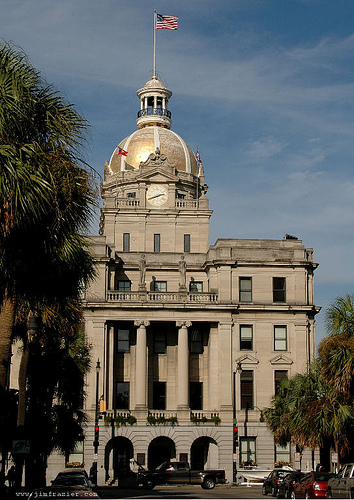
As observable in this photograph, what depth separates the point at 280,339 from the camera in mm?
69812

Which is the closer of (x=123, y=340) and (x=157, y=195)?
(x=123, y=340)

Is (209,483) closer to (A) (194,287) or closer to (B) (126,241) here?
(A) (194,287)

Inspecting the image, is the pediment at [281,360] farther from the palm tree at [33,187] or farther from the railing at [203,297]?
the palm tree at [33,187]

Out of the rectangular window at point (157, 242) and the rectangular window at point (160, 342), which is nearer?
the rectangular window at point (160, 342)

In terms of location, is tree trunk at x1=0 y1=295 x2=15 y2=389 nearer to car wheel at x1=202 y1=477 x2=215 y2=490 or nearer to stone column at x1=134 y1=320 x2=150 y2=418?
car wheel at x1=202 y1=477 x2=215 y2=490

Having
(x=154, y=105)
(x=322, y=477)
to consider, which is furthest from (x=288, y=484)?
(x=154, y=105)

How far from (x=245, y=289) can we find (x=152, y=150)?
26.0m

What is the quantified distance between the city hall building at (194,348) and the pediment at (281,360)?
0.11 metres

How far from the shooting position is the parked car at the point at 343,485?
2982 cm

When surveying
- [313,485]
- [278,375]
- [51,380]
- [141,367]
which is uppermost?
Result: [141,367]

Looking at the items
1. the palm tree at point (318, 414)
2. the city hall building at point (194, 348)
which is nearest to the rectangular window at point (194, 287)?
the city hall building at point (194, 348)

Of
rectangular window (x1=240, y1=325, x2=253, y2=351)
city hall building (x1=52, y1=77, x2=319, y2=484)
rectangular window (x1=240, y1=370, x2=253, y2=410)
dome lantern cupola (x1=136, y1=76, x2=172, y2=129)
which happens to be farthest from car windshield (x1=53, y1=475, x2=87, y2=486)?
dome lantern cupola (x1=136, y1=76, x2=172, y2=129)

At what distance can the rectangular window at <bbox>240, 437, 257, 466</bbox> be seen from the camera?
6638cm

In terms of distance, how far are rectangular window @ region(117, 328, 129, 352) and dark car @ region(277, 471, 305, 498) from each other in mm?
28972
